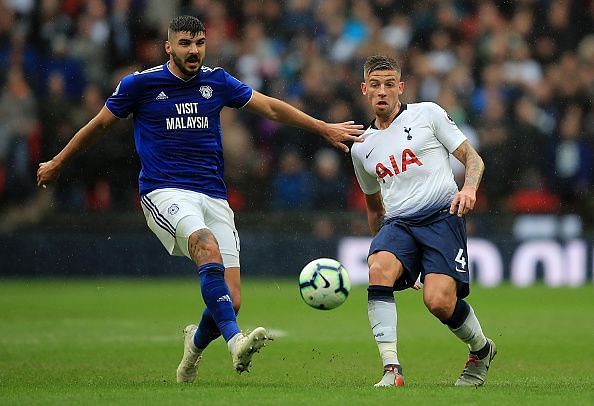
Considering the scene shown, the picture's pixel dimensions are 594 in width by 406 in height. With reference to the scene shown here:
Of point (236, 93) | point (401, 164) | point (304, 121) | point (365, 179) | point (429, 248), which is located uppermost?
point (236, 93)

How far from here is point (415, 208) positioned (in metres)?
8.58

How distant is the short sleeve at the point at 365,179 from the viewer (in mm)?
8820

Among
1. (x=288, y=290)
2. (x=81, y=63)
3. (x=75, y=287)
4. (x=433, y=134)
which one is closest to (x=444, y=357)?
(x=433, y=134)

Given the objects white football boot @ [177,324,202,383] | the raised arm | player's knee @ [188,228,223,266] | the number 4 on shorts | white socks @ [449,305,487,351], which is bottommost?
white football boot @ [177,324,202,383]

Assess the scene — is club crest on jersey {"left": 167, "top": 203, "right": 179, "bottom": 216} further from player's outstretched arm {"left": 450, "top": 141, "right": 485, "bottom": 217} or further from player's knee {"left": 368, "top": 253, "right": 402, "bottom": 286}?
player's outstretched arm {"left": 450, "top": 141, "right": 485, "bottom": 217}

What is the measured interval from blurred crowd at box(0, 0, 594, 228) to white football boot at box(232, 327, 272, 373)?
1062cm

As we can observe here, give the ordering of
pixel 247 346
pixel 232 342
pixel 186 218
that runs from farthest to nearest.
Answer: pixel 186 218
pixel 232 342
pixel 247 346

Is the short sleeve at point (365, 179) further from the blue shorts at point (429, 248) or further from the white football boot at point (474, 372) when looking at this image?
the white football boot at point (474, 372)

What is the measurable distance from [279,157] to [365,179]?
10346mm

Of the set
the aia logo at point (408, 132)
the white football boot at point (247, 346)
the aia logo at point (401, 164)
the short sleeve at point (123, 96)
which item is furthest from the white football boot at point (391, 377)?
the short sleeve at point (123, 96)

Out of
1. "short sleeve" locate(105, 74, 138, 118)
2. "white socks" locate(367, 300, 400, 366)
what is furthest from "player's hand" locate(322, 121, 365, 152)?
"short sleeve" locate(105, 74, 138, 118)

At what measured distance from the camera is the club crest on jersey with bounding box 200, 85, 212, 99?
8859 millimetres

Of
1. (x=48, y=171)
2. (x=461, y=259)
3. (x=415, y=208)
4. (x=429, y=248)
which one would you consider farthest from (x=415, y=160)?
(x=48, y=171)

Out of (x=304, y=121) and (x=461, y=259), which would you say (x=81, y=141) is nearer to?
(x=304, y=121)
